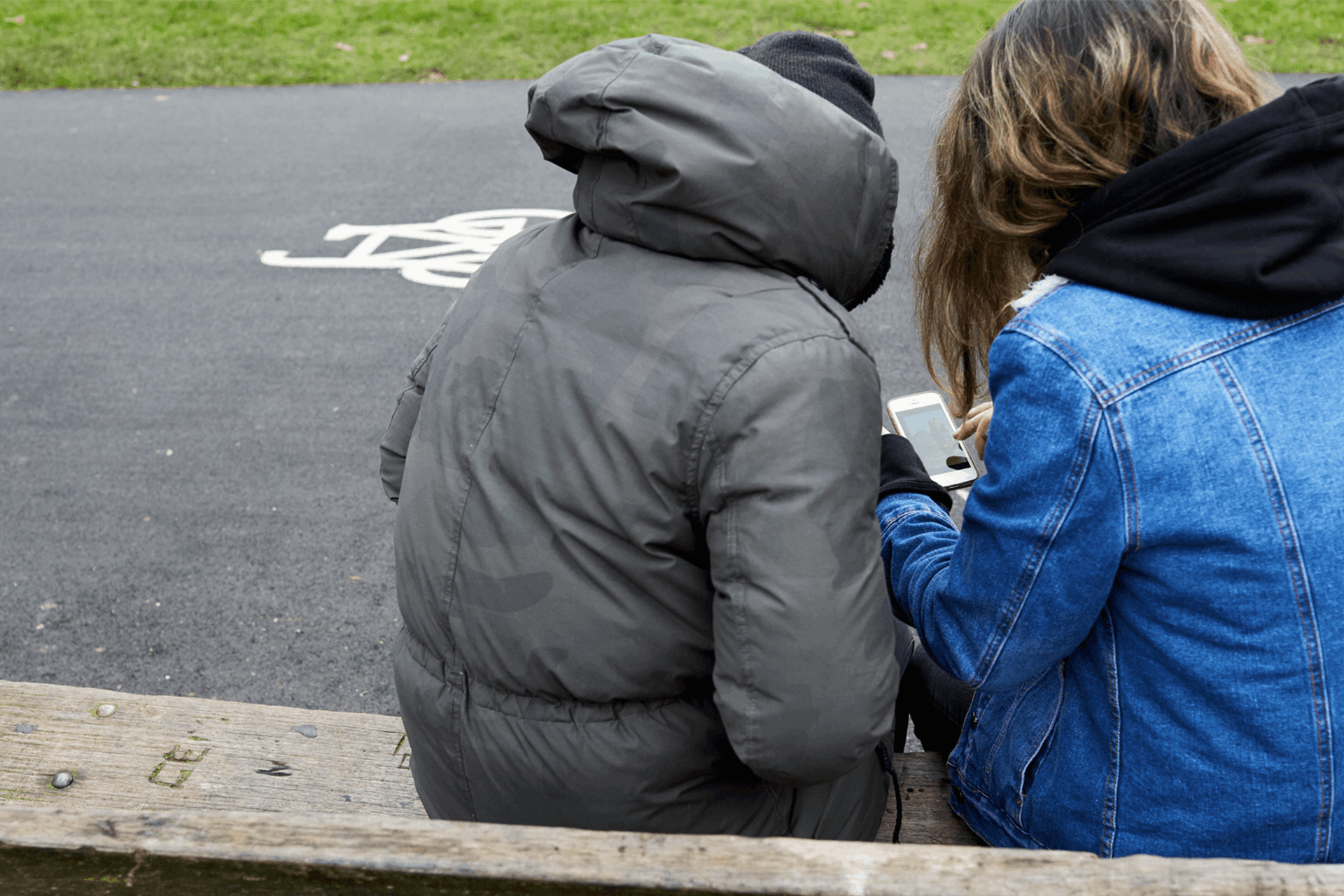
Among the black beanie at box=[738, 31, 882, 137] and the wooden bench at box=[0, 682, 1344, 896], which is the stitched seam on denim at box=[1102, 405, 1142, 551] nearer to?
the wooden bench at box=[0, 682, 1344, 896]

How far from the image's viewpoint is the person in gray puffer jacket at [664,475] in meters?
1.32

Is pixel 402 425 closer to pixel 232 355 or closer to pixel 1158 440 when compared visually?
pixel 1158 440

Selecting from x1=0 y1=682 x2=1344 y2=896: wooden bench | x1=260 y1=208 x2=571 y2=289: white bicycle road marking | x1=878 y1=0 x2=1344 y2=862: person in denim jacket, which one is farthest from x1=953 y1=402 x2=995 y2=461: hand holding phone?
x1=260 y1=208 x2=571 y2=289: white bicycle road marking

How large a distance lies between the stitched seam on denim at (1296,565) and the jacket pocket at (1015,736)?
0.31m

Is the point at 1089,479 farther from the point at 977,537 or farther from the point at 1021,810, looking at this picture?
the point at 1021,810

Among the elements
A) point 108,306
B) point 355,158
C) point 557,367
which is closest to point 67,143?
point 355,158

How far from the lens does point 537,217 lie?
640 centimetres

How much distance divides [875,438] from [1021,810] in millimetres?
634

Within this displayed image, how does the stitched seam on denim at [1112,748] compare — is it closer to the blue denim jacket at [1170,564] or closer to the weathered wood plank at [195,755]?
the blue denim jacket at [1170,564]

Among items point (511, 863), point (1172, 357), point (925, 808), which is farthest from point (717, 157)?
point (925, 808)

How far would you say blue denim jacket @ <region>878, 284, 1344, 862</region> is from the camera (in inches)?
49.8

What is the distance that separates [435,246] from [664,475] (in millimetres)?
5098

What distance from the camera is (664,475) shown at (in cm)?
136

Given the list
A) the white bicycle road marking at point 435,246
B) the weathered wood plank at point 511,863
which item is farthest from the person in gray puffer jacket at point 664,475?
the white bicycle road marking at point 435,246
